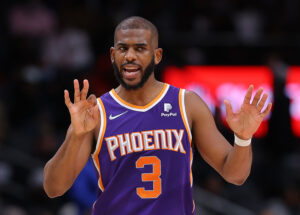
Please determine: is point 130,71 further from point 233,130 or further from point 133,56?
point 233,130

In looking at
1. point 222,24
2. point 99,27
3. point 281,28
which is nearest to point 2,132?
point 99,27

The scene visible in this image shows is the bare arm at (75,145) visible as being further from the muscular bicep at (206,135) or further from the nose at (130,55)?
the muscular bicep at (206,135)

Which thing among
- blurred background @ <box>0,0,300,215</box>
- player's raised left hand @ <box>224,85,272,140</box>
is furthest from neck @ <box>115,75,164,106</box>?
blurred background @ <box>0,0,300,215</box>

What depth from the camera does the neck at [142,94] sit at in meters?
4.08

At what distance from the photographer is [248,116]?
3867mm

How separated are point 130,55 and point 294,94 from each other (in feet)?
23.8

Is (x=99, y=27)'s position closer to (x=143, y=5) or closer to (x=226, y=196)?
(x=143, y=5)

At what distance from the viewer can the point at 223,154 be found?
4.00 metres

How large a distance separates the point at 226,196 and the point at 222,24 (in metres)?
3.34

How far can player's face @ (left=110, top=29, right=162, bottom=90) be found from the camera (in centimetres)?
391

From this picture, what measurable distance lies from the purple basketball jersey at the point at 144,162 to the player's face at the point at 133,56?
219 millimetres

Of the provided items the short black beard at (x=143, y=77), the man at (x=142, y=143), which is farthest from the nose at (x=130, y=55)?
the short black beard at (x=143, y=77)

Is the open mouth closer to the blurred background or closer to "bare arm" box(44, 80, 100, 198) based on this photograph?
"bare arm" box(44, 80, 100, 198)

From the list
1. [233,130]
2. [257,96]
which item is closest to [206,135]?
[233,130]
